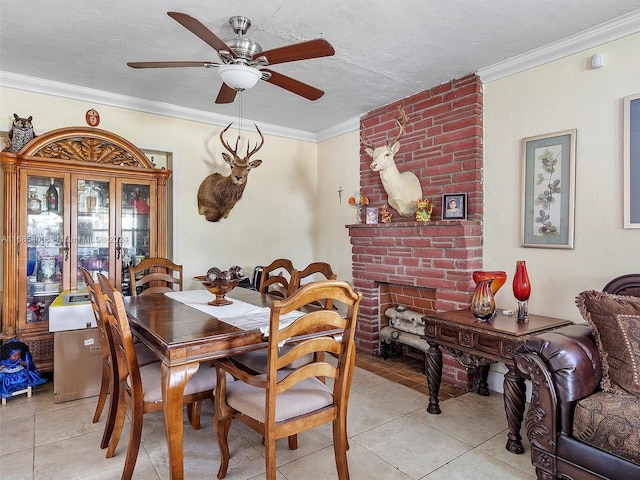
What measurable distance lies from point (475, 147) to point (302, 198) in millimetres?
2441

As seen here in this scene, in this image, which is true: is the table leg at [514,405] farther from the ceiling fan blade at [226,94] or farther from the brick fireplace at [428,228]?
the ceiling fan blade at [226,94]

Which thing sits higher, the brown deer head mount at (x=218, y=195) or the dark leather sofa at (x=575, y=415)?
the brown deer head mount at (x=218, y=195)

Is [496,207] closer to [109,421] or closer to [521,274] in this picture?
[521,274]

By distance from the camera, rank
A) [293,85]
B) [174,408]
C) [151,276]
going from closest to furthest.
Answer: [174,408] → [293,85] → [151,276]

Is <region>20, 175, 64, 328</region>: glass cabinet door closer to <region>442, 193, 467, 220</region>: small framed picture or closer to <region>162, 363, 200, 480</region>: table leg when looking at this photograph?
<region>162, 363, 200, 480</region>: table leg

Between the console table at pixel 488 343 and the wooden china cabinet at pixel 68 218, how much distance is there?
266 cm

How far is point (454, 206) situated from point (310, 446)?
218cm

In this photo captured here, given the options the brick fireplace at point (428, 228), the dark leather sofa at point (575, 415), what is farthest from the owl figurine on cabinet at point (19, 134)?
the dark leather sofa at point (575, 415)

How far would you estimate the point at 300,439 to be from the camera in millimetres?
2354

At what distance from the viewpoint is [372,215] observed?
13.2 ft

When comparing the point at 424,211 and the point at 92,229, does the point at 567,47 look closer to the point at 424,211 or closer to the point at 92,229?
the point at 424,211

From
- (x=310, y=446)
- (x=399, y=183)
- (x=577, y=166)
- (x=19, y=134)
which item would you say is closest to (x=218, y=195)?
(x=19, y=134)

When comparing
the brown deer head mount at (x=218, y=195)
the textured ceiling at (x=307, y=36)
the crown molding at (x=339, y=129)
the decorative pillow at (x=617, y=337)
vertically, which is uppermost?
the textured ceiling at (x=307, y=36)

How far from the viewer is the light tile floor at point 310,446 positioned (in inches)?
79.6
